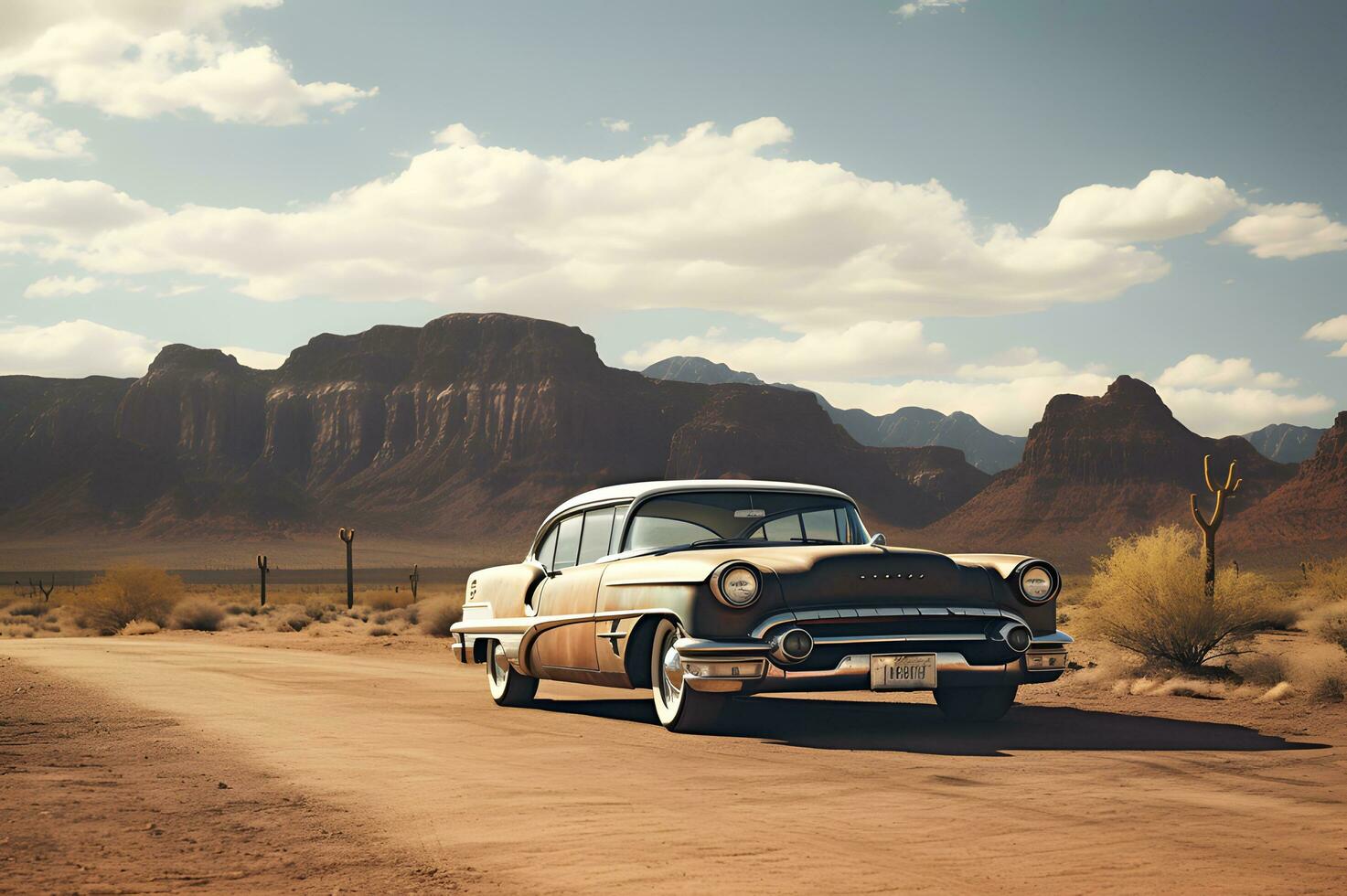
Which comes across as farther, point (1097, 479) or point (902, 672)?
point (1097, 479)

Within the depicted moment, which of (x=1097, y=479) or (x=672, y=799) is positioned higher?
(x=1097, y=479)

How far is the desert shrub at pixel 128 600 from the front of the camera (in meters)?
40.4

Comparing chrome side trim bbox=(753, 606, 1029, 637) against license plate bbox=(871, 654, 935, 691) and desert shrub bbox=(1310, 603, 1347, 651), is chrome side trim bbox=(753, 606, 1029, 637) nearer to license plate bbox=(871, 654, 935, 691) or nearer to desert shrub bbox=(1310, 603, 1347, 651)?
license plate bbox=(871, 654, 935, 691)

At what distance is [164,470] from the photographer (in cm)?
14300

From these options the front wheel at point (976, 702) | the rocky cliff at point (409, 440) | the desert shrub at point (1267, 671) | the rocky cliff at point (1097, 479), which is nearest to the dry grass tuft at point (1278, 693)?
the desert shrub at point (1267, 671)

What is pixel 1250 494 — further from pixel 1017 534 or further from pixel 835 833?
pixel 835 833

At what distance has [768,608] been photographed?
898cm

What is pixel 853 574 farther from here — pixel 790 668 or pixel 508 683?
pixel 508 683

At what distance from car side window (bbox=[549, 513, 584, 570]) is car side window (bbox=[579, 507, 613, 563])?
0.10 meters

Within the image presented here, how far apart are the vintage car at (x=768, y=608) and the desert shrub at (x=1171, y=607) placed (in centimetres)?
660

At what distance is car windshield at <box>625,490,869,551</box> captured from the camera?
10.5 meters

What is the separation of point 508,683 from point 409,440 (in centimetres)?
14398

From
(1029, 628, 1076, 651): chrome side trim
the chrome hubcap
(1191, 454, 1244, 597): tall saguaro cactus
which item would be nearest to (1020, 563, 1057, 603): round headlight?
(1029, 628, 1076, 651): chrome side trim

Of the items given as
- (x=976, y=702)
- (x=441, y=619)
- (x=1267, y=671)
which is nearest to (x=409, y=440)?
(x=441, y=619)
